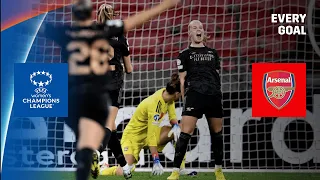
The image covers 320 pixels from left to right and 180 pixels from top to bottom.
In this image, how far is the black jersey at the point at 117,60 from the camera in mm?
7102

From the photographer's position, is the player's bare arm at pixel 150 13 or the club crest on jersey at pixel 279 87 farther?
the club crest on jersey at pixel 279 87

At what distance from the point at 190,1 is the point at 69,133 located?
196 centimetres

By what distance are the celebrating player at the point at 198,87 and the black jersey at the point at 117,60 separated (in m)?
0.49

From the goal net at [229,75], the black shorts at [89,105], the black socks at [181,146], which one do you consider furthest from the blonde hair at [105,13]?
the goal net at [229,75]

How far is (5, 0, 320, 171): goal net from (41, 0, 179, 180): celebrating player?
13.7 ft

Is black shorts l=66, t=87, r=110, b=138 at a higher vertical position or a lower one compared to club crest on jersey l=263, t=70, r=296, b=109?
lower

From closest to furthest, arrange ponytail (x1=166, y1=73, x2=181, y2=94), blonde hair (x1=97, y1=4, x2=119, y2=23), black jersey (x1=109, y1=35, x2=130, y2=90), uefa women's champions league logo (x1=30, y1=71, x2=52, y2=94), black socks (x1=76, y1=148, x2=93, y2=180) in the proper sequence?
black socks (x1=76, y1=148, x2=93, y2=180), blonde hair (x1=97, y1=4, x2=119, y2=23), black jersey (x1=109, y1=35, x2=130, y2=90), ponytail (x1=166, y1=73, x2=181, y2=94), uefa women's champions league logo (x1=30, y1=71, x2=52, y2=94)

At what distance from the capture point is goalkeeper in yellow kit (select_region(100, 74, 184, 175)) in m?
8.10

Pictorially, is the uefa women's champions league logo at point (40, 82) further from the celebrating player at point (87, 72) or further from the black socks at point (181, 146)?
the celebrating player at point (87, 72)

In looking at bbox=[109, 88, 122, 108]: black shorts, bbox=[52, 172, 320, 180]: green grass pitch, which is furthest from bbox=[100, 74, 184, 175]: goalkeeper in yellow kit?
bbox=[109, 88, 122, 108]: black shorts

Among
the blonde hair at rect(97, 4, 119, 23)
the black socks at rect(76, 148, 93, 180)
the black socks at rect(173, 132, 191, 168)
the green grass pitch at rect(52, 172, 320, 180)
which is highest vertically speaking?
the blonde hair at rect(97, 4, 119, 23)

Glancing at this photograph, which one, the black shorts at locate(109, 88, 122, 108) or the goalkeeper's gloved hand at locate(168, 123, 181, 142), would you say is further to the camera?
the goalkeeper's gloved hand at locate(168, 123, 181, 142)

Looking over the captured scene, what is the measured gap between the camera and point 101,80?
16.5 feet

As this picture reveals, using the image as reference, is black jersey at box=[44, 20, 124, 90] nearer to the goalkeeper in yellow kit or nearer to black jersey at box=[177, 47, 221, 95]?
black jersey at box=[177, 47, 221, 95]
